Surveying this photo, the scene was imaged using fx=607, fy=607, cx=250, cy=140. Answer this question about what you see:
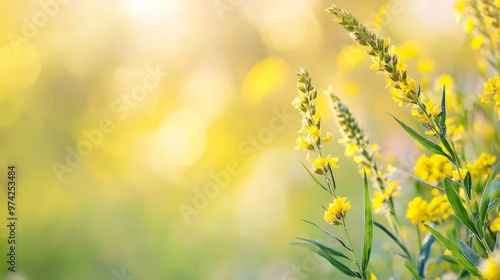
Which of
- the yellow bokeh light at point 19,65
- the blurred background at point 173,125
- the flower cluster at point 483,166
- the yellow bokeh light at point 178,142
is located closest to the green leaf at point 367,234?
the flower cluster at point 483,166

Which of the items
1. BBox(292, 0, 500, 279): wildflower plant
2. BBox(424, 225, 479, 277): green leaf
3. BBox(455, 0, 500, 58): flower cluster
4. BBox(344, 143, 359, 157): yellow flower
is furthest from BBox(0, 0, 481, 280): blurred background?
BBox(424, 225, 479, 277): green leaf

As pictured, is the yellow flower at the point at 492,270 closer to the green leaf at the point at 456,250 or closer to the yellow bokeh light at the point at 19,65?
the green leaf at the point at 456,250

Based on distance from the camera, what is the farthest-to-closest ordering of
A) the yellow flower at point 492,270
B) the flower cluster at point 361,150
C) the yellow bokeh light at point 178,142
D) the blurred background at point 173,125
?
the yellow bokeh light at point 178,142, the blurred background at point 173,125, the flower cluster at point 361,150, the yellow flower at point 492,270

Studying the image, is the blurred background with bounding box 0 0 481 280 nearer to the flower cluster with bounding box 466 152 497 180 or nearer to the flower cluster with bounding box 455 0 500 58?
the flower cluster with bounding box 455 0 500 58

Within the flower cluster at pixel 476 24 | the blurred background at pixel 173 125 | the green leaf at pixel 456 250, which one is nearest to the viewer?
the green leaf at pixel 456 250

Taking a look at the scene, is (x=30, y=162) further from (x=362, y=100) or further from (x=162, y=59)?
(x=362, y=100)

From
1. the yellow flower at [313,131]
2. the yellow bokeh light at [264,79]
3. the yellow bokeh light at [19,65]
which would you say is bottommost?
the yellow flower at [313,131]

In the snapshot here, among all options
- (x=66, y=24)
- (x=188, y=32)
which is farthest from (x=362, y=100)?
(x=66, y=24)
